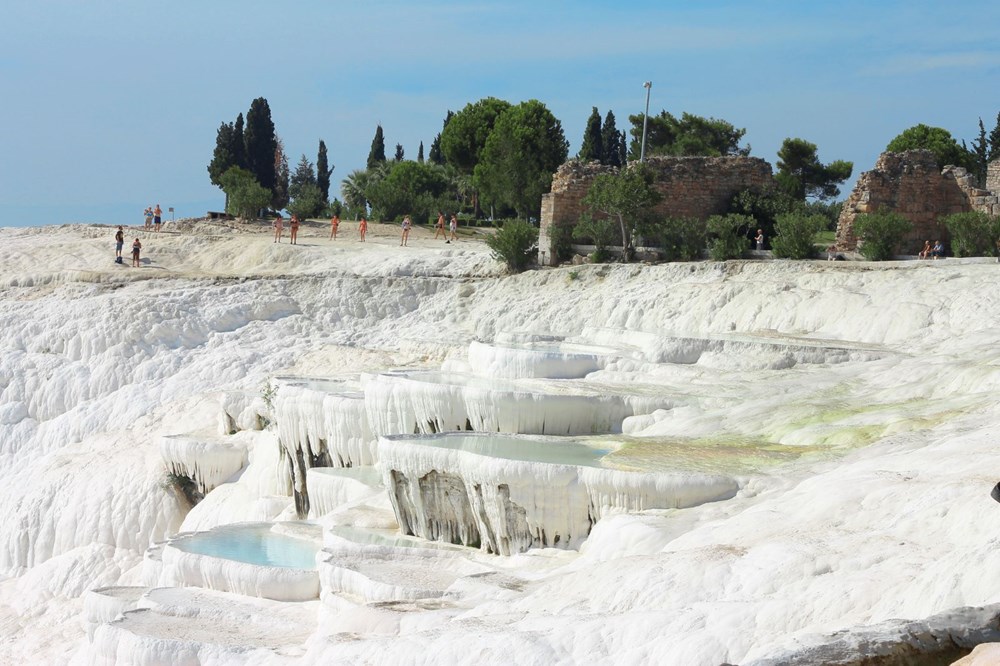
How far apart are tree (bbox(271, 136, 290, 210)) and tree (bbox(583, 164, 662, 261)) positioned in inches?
872

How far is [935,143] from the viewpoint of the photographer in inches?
1449

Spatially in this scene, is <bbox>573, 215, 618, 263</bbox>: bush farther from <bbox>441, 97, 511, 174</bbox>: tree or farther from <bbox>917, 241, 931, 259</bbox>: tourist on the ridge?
<bbox>441, 97, 511, 174</bbox>: tree

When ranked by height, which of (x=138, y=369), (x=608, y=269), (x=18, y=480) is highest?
(x=608, y=269)

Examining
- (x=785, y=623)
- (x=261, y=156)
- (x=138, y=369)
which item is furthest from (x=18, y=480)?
(x=261, y=156)

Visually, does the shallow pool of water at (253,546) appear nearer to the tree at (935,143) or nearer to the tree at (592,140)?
the tree at (935,143)

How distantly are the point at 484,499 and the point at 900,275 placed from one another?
9695 millimetres

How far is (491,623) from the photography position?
24.9 ft

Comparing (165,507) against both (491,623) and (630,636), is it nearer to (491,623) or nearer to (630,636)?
(491,623)

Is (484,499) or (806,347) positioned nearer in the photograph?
(484,499)

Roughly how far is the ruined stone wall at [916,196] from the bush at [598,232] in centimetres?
376

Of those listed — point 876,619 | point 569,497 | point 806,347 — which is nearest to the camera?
point 876,619

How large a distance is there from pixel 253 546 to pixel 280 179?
124 feet

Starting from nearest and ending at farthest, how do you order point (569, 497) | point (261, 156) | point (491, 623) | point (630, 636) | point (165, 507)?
point (630, 636) < point (491, 623) < point (569, 497) < point (165, 507) < point (261, 156)

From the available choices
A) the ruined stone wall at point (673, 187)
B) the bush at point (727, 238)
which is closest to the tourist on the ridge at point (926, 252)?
the bush at point (727, 238)
